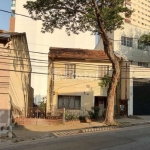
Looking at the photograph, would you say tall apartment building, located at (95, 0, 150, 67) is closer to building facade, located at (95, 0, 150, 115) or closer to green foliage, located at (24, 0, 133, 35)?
building facade, located at (95, 0, 150, 115)

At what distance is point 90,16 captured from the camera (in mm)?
16625

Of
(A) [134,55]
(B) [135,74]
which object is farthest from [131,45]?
(B) [135,74]

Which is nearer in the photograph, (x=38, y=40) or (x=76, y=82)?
(x=76, y=82)

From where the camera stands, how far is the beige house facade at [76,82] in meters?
24.2

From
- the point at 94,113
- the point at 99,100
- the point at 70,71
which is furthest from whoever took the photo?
the point at 99,100

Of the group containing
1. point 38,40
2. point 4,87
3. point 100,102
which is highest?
point 38,40

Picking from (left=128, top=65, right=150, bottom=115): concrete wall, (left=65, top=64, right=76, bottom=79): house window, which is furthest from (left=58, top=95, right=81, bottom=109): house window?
(left=128, top=65, right=150, bottom=115): concrete wall

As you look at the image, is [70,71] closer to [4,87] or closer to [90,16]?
[90,16]

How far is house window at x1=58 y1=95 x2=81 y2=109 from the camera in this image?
2427 cm

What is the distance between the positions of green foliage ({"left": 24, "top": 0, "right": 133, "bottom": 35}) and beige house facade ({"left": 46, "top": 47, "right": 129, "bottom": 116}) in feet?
16.4

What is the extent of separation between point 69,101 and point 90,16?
1004 cm

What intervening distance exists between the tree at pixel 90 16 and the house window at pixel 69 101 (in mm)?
6347

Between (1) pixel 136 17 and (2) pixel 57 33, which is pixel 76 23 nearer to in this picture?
(2) pixel 57 33

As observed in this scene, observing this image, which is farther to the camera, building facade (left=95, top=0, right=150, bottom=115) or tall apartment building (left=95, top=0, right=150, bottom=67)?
tall apartment building (left=95, top=0, right=150, bottom=67)
